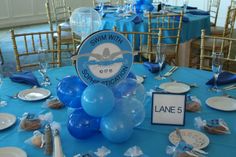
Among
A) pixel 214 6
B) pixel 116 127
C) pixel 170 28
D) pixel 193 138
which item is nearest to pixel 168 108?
pixel 193 138

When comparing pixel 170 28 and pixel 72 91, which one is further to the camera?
pixel 170 28

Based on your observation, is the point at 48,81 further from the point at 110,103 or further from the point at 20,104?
the point at 110,103

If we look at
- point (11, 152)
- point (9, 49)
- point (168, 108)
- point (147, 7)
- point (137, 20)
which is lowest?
point (9, 49)

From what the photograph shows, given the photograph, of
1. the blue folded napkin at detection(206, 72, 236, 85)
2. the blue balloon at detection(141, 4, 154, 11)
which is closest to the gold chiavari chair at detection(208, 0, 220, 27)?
the blue balloon at detection(141, 4, 154, 11)

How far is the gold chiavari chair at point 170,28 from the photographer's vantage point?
336 centimetres

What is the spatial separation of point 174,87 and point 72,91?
2.17ft

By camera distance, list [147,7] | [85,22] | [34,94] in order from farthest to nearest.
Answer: [147,7] < [85,22] < [34,94]

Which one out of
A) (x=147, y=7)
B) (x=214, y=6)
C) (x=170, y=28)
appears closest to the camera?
(x=170, y=28)

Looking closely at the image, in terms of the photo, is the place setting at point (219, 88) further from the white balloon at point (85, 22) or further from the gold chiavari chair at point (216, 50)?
the white balloon at point (85, 22)

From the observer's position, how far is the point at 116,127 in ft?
3.87

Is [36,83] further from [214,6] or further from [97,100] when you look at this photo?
[214,6]

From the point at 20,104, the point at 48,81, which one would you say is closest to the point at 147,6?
the point at 48,81

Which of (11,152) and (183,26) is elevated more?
(183,26)

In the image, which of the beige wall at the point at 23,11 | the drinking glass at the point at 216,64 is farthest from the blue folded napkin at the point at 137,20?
the beige wall at the point at 23,11
